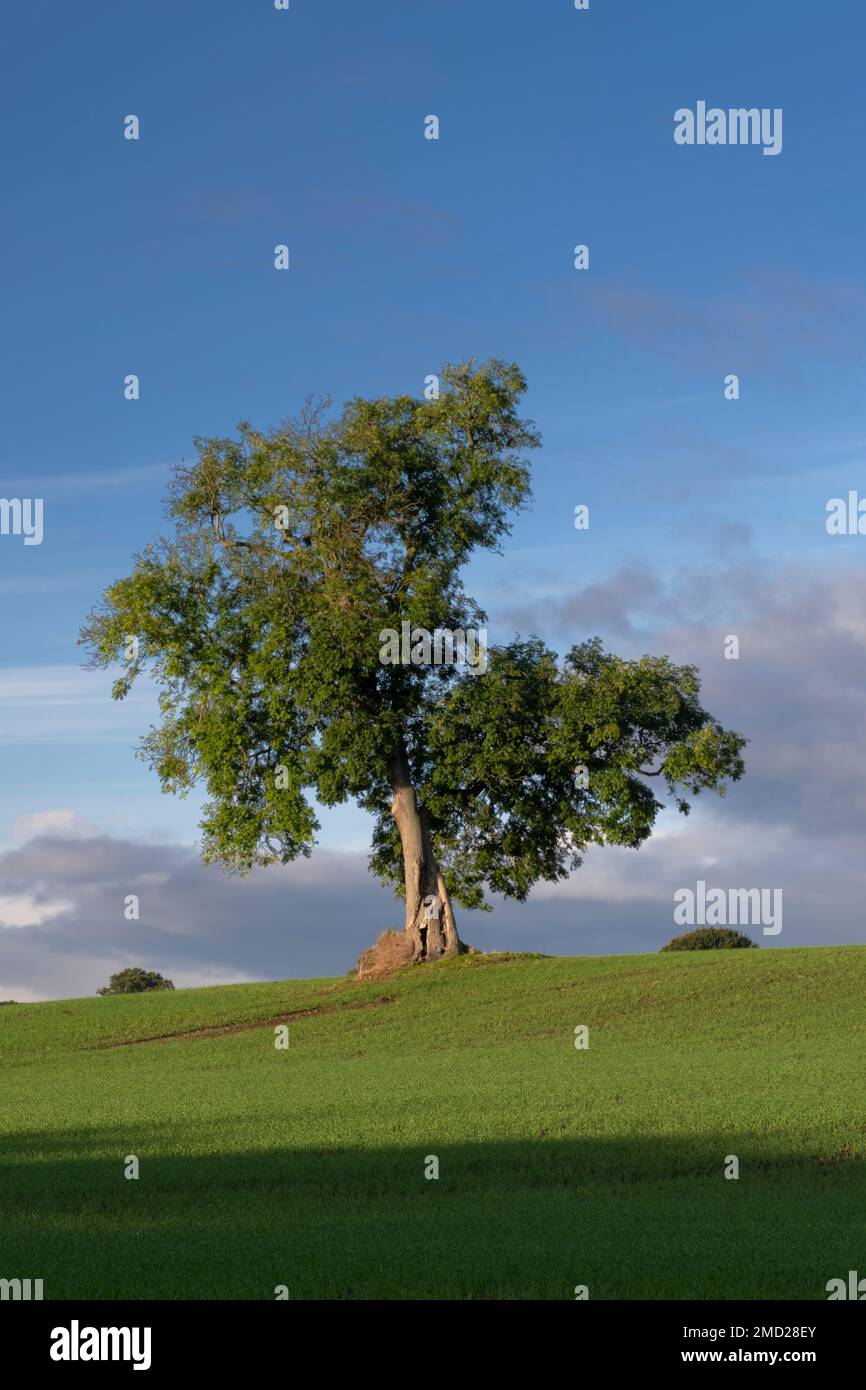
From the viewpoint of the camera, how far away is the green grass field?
11977 millimetres

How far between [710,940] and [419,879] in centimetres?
1816

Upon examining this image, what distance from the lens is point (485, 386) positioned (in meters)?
43.9

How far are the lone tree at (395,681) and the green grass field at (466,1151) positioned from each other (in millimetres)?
6632

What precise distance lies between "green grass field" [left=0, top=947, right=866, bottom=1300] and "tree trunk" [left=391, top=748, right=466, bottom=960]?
5.21 metres

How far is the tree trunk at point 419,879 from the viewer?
43.1m

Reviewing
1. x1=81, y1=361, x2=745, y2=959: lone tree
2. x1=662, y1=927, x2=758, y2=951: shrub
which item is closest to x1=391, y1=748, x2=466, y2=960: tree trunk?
x1=81, y1=361, x2=745, y2=959: lone tree

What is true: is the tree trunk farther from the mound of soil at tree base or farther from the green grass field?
the green grass field

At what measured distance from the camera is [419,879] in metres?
43.2

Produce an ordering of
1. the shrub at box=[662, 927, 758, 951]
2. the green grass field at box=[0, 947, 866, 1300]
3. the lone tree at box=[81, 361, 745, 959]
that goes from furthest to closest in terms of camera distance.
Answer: the shrub at box=[662, 927, 758, 951], the lone tree at box=[81, 361, 745, 959], the green grass field at box=[0, 947, 866, 1300]

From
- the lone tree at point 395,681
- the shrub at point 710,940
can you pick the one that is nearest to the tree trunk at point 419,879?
the lone tree at point 395,681

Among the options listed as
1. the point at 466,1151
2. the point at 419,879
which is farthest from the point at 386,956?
the point at 466,1151

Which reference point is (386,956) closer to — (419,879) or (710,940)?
(419,879)
